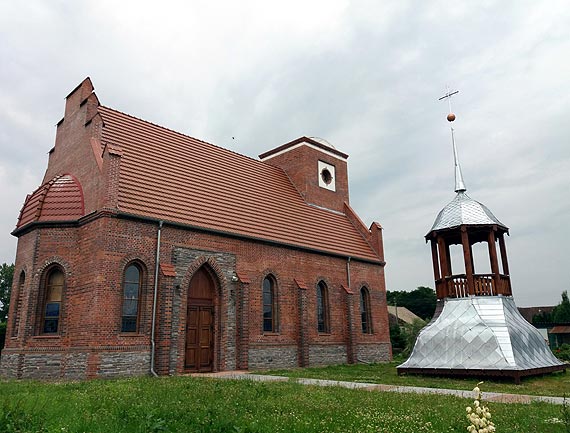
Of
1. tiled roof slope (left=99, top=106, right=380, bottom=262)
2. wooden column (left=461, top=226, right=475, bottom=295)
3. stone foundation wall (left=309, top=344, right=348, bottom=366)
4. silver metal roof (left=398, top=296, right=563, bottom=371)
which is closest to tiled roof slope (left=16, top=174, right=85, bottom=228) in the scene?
tiled roof slope (left=99, top=106, right=380, bottom=262)

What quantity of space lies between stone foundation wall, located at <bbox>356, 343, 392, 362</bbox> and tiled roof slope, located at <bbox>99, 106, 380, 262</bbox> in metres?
4.61

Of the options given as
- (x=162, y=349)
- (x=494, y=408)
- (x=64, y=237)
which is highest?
(x=64, y=237)

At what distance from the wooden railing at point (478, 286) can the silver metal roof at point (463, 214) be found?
1912mm

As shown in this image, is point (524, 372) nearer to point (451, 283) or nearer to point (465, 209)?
point (451, 283)

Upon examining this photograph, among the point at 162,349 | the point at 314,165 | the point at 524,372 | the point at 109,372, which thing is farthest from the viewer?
the point at 314,165

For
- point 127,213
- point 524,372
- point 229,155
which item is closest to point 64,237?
point 127,213

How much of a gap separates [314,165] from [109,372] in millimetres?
16167

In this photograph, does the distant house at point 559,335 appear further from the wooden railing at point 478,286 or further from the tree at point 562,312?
the wooden railing at point 478,286

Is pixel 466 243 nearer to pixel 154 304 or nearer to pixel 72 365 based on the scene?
pixel 154 304

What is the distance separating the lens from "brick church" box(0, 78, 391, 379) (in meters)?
14.9

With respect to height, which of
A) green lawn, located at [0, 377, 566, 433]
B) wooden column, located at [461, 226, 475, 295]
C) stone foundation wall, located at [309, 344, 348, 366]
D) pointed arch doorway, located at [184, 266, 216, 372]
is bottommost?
green lawn, located at [0, 377, 566, 433]

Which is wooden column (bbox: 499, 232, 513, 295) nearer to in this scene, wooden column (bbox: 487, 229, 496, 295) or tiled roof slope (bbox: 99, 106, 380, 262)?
wooden column (bbox: 487, 229, 496, 295)

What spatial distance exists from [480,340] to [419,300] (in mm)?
64418

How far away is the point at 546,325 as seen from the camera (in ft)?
145
